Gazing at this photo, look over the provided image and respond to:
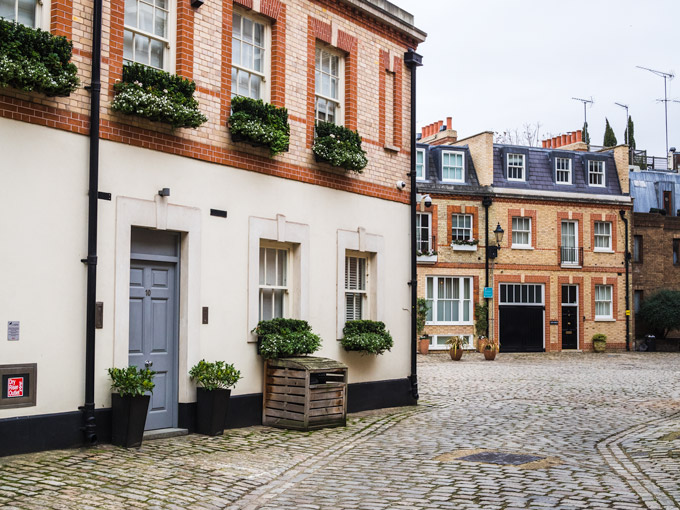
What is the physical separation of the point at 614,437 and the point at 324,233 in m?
5.44

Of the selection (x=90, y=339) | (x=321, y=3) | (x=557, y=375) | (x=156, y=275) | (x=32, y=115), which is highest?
(x=321, y=3)

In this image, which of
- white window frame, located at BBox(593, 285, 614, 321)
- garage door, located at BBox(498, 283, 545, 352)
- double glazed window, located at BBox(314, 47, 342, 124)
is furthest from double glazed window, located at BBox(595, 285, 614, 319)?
double glazed window, located at BBox(314, 47, 342, 124)

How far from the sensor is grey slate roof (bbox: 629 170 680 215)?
44.2m

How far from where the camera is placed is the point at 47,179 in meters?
9.22

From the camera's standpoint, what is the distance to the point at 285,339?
1206cm

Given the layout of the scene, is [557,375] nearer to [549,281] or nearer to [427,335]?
[427,335]

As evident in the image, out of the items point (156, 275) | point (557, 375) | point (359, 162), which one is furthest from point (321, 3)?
point (557, 375)

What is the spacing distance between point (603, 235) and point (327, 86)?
26238 millimetres

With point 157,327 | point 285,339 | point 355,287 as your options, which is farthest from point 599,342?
point 157,327

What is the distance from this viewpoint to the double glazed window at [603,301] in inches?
1464

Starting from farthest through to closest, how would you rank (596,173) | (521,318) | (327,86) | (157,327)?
(596,173), (521,318), (327,86), (157,327)

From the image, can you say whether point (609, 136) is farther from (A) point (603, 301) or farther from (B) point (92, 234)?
(B) point (92, 234)

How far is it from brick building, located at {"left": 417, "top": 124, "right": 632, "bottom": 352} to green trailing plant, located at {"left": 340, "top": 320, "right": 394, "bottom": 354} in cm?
1945

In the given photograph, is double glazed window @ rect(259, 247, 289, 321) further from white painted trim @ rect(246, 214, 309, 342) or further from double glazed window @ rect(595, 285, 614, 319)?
double glazed window @ rect(595, 285, 614, 319)
